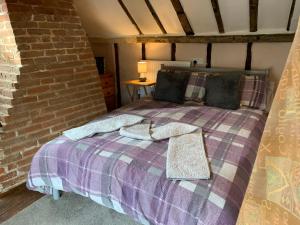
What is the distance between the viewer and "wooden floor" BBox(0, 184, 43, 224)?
6.68 ft

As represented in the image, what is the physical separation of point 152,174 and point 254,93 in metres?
1.84

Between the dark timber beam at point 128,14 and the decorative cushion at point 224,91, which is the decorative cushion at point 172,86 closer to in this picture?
the decorative cushion at point 224,91

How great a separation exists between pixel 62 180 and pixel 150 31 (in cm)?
266

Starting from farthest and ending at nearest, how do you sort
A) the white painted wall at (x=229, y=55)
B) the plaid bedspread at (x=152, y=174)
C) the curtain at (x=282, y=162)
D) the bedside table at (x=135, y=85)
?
the bedside table at (x=135, y=85)
the white painted wall at (x=229, y=55)
the plaid bedspread at (x=152, y=174)
the curtain at (x=282, y=162)

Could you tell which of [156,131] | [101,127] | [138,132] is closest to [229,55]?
[156,131]

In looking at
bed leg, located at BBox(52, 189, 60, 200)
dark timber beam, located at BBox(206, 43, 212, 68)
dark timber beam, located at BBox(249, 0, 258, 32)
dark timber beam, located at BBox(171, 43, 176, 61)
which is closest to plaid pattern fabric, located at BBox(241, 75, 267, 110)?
dark timber beam, located at BBox(249, 0, 258, 32)

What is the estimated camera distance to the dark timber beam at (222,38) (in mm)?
2934

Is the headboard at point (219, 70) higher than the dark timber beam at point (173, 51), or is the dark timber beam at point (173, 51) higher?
the dark timber beam at point (173, 51)

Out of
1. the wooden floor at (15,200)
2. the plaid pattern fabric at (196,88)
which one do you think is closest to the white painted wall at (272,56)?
the plaid pattern fabric at (196,88)

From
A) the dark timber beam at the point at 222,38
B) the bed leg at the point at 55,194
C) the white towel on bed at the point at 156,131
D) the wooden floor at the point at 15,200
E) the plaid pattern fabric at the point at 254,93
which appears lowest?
the wooden floor at the point at 15,200

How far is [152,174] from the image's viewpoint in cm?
151

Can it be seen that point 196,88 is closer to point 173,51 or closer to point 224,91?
point 224,91

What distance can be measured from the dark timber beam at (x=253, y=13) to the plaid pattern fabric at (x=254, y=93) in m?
0.65

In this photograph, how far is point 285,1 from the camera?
2.51 meters
